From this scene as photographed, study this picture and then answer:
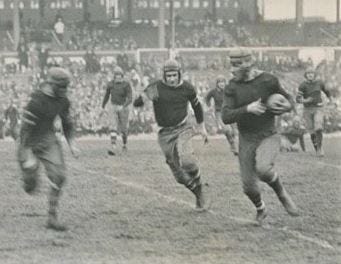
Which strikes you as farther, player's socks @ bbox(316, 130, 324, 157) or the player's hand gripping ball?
player's socks @ bbox(316, 130, 324, 157)

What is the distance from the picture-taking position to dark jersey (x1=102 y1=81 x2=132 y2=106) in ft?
47.8

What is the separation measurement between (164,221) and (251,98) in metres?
1.33

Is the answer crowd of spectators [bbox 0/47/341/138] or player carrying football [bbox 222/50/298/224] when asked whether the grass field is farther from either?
crowd of spectators [bbox 0/47/341/138]

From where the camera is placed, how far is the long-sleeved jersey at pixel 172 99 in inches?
320

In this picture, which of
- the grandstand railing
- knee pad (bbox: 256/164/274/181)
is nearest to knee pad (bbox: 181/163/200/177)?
knee pad (bbox: 256/164/274/181)

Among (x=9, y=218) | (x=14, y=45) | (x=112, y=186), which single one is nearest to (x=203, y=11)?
(x=14, y=45)

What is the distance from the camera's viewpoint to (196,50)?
2097cm

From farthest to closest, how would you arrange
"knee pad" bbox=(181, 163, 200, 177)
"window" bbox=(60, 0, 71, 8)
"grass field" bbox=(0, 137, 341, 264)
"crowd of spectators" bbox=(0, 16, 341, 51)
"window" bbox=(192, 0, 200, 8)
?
"window" bbox=(60, 0, 71, 8) < "window" bbox=(192, 0, 200, 8) < "crowd of spectators" bbox=(0, 16, 341, 51) < "knee pad" bbox=(181, 163, 200, 177) < "grass field" bbox=(0, 137, 341, 264)

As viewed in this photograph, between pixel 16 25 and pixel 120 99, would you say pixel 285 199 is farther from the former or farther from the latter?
pixel 16 25

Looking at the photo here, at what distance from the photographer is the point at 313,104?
1328 cm

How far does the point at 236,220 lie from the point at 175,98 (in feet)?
4.84

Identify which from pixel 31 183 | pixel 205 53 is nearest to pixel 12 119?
pixel 205 53

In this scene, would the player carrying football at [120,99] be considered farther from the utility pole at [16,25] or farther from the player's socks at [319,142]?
the utility pole at [16,25]

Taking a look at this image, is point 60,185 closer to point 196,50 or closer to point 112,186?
point 112,186
